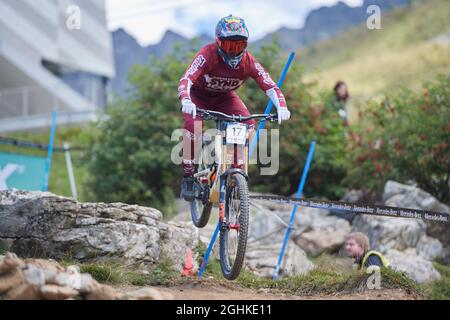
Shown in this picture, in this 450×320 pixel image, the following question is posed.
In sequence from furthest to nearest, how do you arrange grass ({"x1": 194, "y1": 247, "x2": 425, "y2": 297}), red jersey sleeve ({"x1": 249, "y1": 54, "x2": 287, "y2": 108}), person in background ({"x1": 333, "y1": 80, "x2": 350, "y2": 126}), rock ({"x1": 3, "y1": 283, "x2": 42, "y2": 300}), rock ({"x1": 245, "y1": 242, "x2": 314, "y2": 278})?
person in background ({"x1": 333, "y1": 80, "x2": 350, "y2": 126}) → rock ({"x1": 245, "y1": 242, "x2": 314, "y2": 278}) → red jersey sleeve ({"x1": 249, "y1": 54, "x2": 287, "y2": 108}) → grass ({"x1": 194, "y1": 247, "x2": 425, "y2": 297}) → rock ({"x1": 3, "y1": 283, "x2": 42, "y2": 300})

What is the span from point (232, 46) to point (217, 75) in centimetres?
47

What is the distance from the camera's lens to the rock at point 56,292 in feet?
16.4

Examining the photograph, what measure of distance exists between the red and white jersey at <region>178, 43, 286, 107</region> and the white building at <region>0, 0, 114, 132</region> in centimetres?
2099

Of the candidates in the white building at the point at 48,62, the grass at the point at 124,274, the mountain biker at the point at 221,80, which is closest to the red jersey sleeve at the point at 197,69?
the mountain biker at the point at 221,80

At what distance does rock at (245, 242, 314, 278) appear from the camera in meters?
11.1

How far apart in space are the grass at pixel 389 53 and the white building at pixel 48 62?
1915cm

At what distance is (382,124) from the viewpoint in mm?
14891

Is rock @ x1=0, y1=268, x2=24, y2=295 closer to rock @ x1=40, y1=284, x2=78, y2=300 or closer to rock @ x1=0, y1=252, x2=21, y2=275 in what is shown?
rock @ x1=0, y1=252, x2=21, y2=275

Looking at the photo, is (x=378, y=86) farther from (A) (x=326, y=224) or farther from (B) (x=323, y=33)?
(B) (x=323, y=33)

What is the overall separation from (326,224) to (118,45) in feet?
204

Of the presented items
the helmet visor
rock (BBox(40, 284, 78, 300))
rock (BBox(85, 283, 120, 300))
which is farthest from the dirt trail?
the helmet visor

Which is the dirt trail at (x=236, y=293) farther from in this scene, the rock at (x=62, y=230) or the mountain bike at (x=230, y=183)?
the rock at (x=62, y=230)

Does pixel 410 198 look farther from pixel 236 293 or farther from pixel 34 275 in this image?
pixel 34 275

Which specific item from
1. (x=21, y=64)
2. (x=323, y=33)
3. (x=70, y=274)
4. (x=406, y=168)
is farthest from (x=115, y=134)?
(x=323, y=33)
